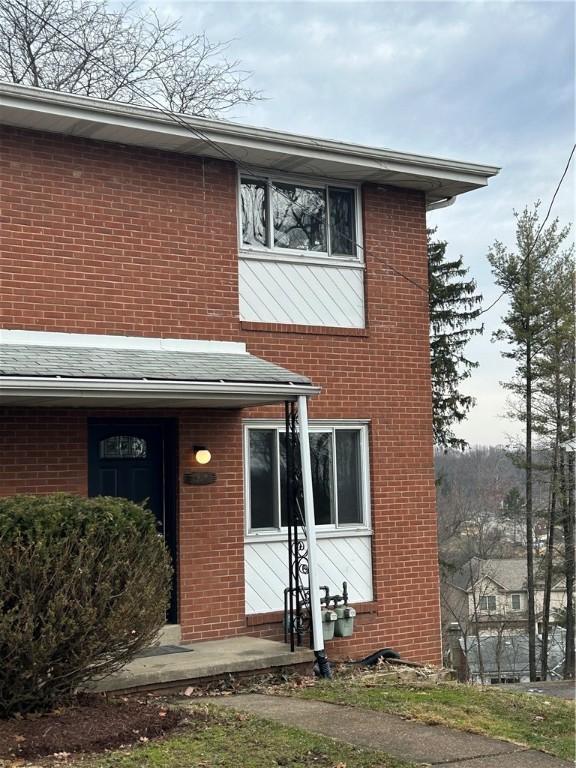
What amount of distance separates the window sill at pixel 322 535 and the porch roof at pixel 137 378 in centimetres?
150

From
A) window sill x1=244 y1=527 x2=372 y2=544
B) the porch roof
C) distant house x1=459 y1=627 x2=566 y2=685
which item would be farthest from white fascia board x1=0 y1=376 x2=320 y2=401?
distant house x1=459 y1=627 x2=566 y2=685

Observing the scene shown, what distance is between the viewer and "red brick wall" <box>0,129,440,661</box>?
388 inches

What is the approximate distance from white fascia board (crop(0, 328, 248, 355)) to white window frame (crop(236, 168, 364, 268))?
1.14 m

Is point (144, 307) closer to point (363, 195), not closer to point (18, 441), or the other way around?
point (18, 441)

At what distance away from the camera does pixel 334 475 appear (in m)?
Answer: 11.5

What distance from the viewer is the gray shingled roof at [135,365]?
28.1 ft

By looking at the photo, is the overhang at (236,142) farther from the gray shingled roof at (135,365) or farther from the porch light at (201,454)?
the porch light at (201,454)

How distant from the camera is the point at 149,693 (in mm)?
8406

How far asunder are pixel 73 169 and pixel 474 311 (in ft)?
81.2

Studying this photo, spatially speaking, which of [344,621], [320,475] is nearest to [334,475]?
[320,475]

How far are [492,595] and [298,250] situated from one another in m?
51.1

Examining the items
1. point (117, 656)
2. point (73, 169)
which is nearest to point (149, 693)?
point (117, 656)

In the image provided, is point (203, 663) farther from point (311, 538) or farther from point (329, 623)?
point (329, 623)

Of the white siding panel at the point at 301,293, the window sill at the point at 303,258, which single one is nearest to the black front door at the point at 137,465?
the white siding panel at the point at 301,293
